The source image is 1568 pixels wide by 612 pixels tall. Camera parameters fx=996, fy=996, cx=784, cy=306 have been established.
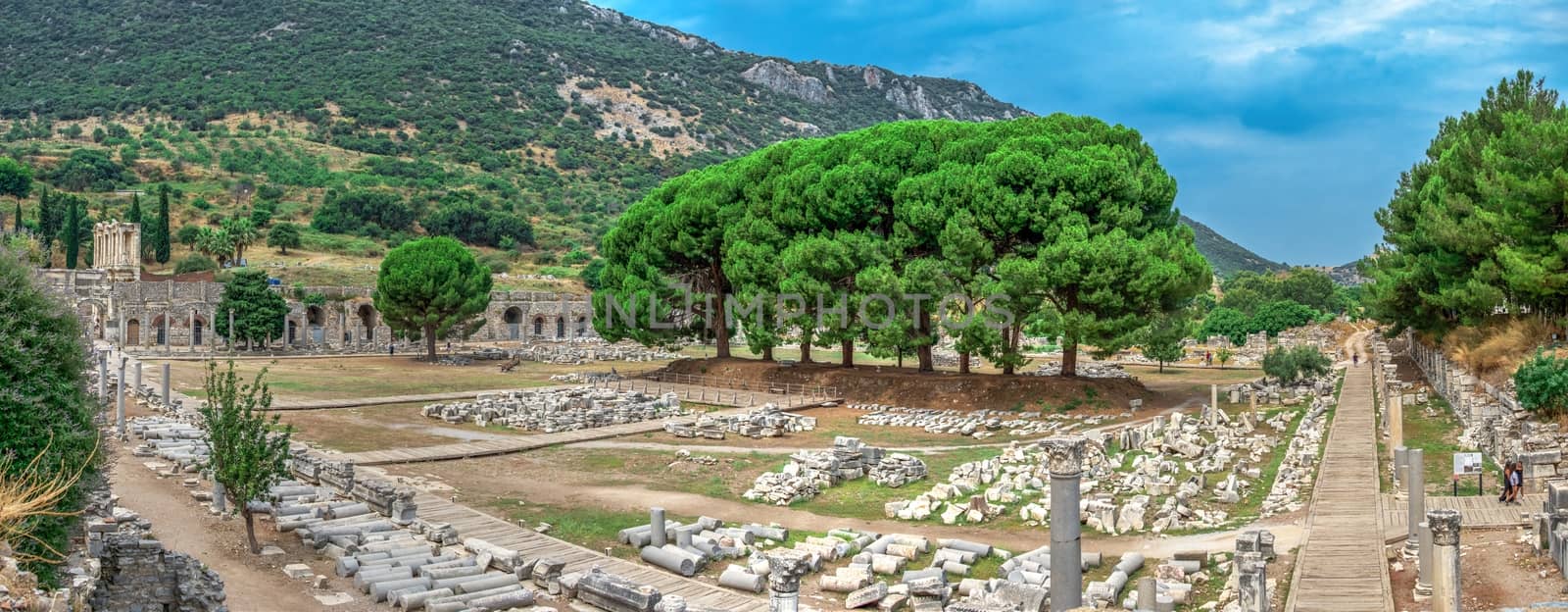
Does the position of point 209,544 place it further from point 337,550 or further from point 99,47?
point 99,47

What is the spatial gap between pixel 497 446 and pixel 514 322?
4642 centimetres

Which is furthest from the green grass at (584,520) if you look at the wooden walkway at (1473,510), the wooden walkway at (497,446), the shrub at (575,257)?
the shrub at (575,257)

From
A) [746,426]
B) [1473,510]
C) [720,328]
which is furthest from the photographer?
[720,328]

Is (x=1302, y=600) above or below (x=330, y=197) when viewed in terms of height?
Answer: below

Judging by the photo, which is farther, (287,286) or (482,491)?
(287,286)

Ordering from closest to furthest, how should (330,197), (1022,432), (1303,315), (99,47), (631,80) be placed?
1. (1022,432)
2. (1303,315)
3. (330,197)
4. (99,47)
5. (631,80)

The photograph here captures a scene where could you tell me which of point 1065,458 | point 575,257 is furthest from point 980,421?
Answer: point 575,257

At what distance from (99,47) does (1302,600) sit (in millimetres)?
155003

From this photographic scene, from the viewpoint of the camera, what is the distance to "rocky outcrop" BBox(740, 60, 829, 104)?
183 metres

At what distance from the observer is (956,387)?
35.4 m

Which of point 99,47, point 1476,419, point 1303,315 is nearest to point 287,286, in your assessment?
point 1476,419

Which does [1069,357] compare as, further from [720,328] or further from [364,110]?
[364,110]

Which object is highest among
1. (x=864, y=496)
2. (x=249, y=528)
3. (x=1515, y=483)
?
(x=1515, y=483)

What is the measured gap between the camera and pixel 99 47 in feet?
423
